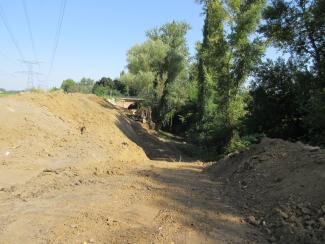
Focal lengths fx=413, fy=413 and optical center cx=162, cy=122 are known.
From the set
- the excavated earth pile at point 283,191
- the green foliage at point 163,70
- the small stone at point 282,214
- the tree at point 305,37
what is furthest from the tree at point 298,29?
the green foliage at point 163,70

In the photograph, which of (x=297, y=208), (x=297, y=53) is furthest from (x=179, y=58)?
(x=297, y=208)

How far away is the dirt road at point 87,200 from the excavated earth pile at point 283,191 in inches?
13.4

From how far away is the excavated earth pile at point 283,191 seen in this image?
5801 millimetres

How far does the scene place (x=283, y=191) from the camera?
7.34 meters

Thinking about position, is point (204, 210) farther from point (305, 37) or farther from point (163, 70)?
point (163, 70)

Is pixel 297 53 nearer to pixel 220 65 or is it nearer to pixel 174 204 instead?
pixel 220 65

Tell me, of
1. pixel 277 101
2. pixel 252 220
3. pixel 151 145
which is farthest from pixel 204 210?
pixel 151 145

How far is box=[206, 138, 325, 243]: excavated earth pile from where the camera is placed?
5801 millimetres

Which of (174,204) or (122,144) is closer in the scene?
(174,204)

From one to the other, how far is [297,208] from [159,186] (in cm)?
316

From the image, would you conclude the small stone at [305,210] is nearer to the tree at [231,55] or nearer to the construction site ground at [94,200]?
the construction site ground at [94,200]

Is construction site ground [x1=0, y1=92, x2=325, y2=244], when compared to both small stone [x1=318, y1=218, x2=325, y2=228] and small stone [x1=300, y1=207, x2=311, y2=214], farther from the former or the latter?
small stone [x1=300, y1=207, x2=311, y2=214]

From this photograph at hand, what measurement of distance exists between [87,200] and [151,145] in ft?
63.6

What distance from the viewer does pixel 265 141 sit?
41.7 feet
